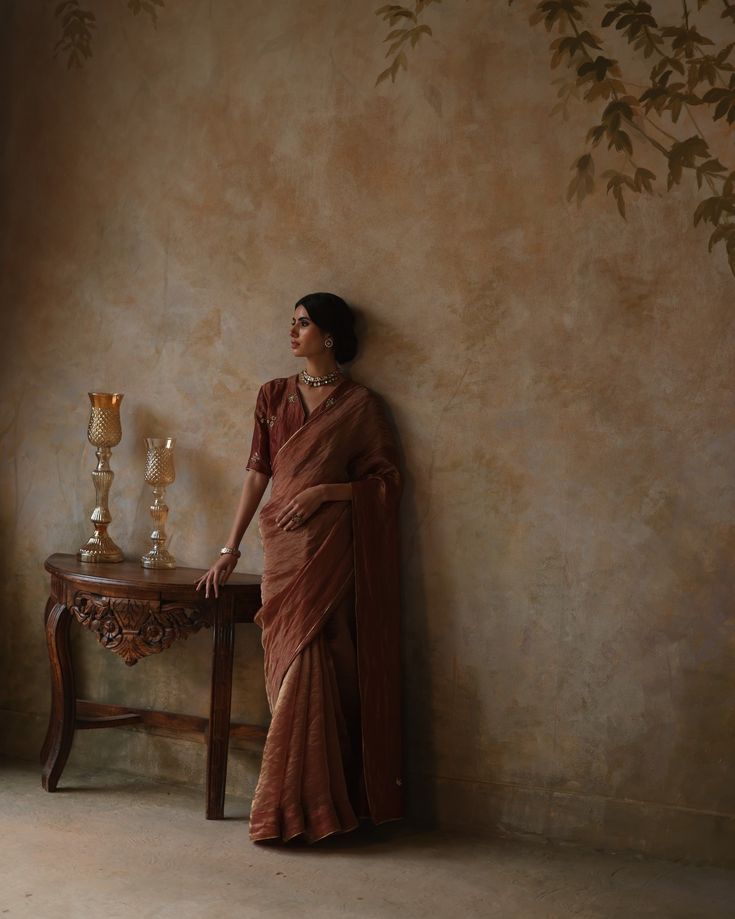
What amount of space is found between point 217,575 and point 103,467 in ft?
2.33

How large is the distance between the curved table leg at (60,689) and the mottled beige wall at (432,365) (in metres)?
0.25

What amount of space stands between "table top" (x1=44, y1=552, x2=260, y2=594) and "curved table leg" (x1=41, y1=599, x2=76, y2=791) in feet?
0.49

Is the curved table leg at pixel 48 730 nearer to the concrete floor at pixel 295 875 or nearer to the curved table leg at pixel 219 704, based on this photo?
the concrete floor at pixel 295 875

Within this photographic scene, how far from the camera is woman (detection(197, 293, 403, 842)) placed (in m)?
3.23

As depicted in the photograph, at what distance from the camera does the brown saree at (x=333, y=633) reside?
322 centimetres

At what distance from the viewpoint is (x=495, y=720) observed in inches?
134

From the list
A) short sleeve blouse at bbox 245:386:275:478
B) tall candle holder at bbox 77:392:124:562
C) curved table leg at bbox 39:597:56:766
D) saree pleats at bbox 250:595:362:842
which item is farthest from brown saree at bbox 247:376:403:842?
curved table leg at bbox 39:597:56:766

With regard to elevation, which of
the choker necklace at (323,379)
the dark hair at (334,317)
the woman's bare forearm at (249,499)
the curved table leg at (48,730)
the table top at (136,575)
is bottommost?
the curved table leg at (48,730)

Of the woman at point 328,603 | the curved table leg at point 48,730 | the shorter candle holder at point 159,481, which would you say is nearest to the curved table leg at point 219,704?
the woman at point 328,603

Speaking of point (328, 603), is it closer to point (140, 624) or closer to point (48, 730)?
point (140, 624)

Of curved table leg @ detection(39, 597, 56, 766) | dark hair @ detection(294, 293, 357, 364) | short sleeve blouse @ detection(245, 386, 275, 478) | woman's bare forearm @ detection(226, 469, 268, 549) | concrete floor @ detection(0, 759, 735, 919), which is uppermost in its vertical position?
dark hair @ detection(294, 293, 357, 364)

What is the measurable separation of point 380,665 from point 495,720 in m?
0.41

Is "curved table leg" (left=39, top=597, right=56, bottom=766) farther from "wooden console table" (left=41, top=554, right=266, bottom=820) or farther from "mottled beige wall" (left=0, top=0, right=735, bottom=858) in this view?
"mottled beige wall" (left=0, top=0, right=735, bottom=858)

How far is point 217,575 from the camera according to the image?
11.2 feet
